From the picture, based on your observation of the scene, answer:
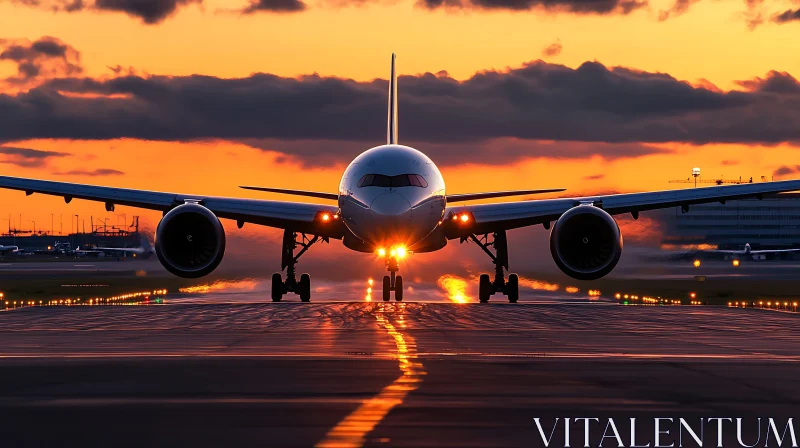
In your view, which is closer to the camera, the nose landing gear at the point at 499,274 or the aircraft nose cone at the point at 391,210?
the aircraft nose cone at the point at 391,210

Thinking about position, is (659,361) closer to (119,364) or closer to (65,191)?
(119,364)

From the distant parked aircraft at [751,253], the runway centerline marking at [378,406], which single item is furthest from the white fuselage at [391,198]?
the distant parked aircraft at [751,253]

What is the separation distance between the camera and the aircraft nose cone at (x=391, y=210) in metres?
40.0

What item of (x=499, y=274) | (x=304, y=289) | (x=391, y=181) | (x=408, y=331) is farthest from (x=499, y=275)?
(x=408, y=331)

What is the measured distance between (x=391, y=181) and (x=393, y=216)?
1506mm

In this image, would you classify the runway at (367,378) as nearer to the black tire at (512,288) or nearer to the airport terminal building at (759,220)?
the black tire at (512,288)

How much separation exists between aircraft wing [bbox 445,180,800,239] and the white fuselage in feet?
12.4

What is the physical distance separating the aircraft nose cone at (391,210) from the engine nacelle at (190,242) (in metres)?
5.18

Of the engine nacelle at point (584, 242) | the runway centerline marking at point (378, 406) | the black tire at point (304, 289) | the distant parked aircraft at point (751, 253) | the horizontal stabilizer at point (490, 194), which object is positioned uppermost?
the distant parked aircraft at point (751, 253)

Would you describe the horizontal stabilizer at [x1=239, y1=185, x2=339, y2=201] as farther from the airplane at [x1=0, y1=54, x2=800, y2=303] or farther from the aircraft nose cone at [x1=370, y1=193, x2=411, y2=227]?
the aircraft nose cone at [x1=370, y1=193, x2=411, y2=227]

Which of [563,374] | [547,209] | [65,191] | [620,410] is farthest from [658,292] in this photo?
[620,410]

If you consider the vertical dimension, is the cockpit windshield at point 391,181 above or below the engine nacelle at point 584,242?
above

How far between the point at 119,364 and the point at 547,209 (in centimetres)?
2801

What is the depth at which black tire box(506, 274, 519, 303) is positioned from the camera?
4841 centimetres
